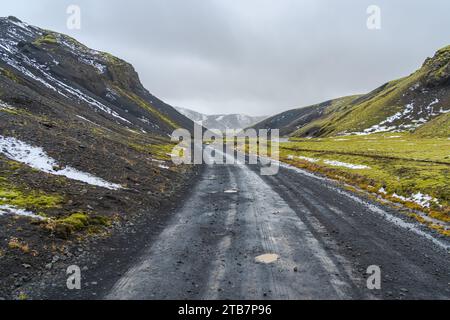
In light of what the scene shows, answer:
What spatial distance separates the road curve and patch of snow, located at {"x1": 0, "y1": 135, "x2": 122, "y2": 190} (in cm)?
599

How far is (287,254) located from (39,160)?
1670 cm

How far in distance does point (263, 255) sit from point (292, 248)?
1457 mm

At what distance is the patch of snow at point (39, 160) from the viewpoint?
20.2 m

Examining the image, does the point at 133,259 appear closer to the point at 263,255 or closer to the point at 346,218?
the point at 263,255

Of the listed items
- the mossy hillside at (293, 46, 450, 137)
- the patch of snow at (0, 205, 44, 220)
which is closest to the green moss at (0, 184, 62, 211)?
the patch of snow at (0, 205, 44, 220)

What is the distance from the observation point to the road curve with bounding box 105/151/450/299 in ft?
31.2

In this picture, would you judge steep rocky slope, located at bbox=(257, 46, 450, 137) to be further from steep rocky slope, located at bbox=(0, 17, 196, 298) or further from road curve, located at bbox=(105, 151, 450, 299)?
steep rocky slope, located at bbox=(0, 17, 196, 298)

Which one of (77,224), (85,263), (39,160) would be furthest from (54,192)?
(85,263)

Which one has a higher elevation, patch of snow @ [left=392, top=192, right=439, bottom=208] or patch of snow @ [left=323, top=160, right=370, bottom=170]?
patch of snow @ [left=323, top=160, right=370, bottom=170]

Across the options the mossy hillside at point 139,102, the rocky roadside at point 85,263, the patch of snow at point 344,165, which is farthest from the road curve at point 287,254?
the mossy hillside at point 139,102

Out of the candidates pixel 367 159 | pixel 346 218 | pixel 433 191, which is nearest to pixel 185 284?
pixel 346 218

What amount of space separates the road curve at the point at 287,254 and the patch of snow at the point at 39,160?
19.7 feet

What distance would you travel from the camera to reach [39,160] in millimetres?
20984

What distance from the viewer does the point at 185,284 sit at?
9789 millimetres
